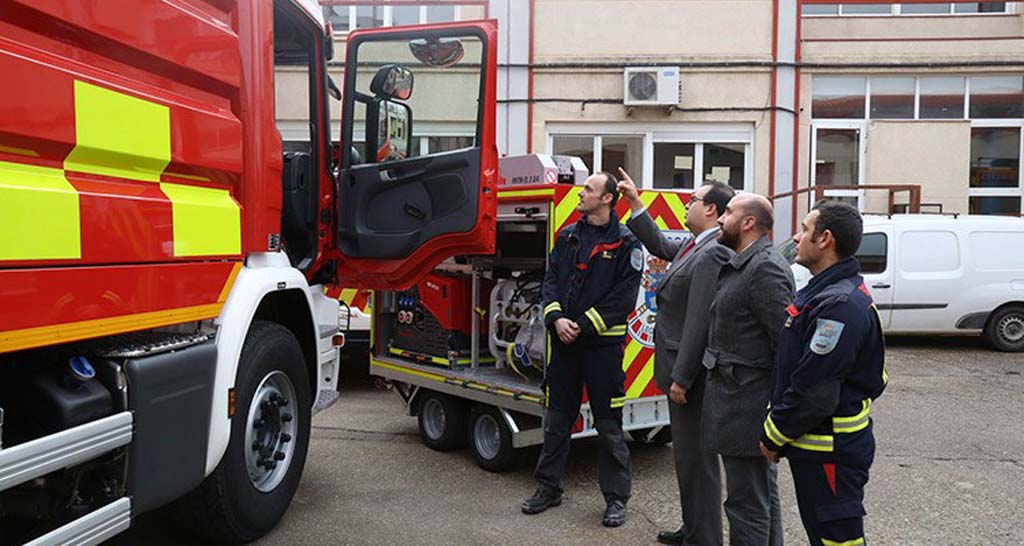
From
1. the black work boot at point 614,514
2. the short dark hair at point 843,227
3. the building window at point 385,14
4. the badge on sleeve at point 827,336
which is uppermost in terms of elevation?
the building window at point 385,14

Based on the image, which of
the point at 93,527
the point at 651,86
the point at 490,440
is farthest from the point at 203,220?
the point at 651,86

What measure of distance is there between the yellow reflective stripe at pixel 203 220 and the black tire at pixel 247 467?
561 millimetres

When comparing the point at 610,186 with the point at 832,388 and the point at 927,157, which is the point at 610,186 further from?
the point at 927,157

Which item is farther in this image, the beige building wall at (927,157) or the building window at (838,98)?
the building window at (838,98)

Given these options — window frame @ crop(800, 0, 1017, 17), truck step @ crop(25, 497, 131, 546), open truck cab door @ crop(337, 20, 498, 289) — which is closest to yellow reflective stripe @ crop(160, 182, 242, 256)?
truck step @ crop(25, 497, 131, 546)

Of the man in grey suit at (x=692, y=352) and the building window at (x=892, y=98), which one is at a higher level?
the building window at (x=892, y=98)

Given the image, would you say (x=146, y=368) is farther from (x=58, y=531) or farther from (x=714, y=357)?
(x=714, y=357)

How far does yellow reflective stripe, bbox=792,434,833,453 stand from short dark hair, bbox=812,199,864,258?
613mm

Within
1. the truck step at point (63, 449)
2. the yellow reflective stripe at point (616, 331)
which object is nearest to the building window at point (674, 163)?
the yellow reflective stripe at point (616, 331)

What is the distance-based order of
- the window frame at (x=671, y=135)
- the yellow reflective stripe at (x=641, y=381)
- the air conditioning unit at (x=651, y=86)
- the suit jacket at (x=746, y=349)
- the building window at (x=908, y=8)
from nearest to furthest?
the suit jacket at (x=746, y=349) → the yellow reflective stripe at (x=641, y=381) → the air conditioning unit at (x=651, y=86) → the window frame at (x=671, y=135) → the building window at (x=908, y=8)

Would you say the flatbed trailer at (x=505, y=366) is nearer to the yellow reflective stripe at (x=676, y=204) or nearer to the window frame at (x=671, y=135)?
the yellow reflective stripe at (x=676, y=204)

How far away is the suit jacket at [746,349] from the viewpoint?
127 inches

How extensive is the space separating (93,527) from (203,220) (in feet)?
4.01

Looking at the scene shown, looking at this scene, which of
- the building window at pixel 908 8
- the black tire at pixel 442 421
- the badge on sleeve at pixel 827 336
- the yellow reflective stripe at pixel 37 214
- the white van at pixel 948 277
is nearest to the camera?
the yellow reflective stripe at pixel 37 214
